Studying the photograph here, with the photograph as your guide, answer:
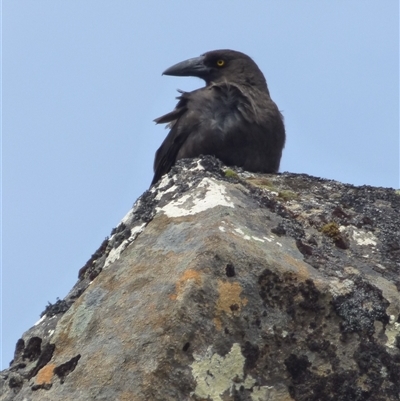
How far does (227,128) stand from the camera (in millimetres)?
6418

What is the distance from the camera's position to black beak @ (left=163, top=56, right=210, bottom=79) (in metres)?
8.02

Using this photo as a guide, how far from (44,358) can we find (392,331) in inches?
52.8

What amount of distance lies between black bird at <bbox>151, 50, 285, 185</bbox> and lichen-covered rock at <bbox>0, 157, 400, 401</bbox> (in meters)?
2.54

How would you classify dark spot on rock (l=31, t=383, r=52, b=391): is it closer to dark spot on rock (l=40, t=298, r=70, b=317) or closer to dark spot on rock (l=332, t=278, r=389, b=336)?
dark spot on rock (l=40, t=298, r=70, b=317)

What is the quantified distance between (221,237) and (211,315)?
0.39 meters

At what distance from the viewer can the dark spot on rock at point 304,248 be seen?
140 inches

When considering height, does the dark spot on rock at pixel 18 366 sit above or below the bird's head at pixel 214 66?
below

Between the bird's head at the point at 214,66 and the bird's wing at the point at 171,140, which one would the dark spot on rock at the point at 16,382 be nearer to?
the bird's wing at the point at 171,140

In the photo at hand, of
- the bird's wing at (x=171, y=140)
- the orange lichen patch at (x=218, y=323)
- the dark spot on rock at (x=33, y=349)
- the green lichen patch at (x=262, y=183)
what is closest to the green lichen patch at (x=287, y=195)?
the green lichen patch at (x=262, y=183)

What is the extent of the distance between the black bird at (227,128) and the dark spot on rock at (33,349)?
312 centimetres

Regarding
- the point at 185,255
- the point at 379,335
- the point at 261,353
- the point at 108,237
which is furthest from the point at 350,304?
the point at 108,237

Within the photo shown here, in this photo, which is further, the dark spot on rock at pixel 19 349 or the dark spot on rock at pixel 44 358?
the dark spot on rock at pixel 19 349

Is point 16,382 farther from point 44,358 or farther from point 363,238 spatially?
point 363,238

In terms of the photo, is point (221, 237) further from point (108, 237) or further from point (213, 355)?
point (108, 237)
